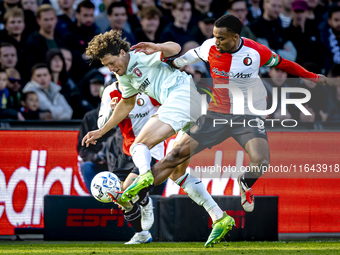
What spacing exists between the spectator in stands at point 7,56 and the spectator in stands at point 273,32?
4.42m

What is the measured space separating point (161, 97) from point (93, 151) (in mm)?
2309

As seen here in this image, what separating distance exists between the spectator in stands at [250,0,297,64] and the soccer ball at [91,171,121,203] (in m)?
4.95

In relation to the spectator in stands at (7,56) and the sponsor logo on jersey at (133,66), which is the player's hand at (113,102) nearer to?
the sponsor logo on jersey at (133,66)

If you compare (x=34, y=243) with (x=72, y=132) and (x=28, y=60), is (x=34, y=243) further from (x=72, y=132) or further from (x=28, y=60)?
(x=28, y=60)

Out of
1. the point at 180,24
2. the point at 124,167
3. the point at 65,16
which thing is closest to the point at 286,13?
the point at 180,24

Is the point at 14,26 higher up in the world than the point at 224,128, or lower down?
higher up

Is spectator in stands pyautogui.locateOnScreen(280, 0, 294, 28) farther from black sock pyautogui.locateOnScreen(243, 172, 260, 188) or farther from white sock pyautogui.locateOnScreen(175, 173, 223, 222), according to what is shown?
white sock pyautogui.locateOnScreen(175, 173, 223, 222)

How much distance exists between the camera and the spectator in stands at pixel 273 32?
8500 millimetres

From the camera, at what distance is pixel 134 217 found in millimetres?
5598

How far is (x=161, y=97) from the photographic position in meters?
4.70

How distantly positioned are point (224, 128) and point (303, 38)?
4680 mm

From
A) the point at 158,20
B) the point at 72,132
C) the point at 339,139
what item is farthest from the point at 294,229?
the point at 158,20

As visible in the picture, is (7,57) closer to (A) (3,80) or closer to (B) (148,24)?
(A) (3,80)

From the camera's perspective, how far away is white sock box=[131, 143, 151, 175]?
14.0 feet
